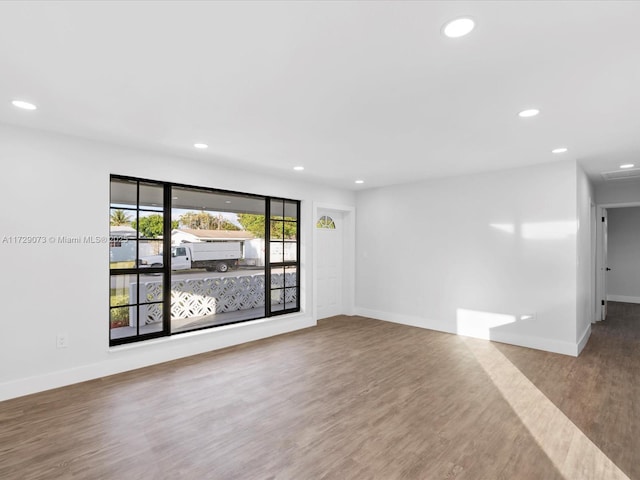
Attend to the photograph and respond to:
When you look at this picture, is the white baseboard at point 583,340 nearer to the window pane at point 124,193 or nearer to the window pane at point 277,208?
the window pane at point 277,208

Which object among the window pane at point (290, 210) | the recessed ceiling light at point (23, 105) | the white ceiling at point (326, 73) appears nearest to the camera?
the white ceiling at point (326, 73)

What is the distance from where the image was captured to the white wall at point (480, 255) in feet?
14.9

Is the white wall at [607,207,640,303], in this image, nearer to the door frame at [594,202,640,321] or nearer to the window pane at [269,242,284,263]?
the door frame at [594,202,640,321]

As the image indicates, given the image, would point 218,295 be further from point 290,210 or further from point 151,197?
point 151,197

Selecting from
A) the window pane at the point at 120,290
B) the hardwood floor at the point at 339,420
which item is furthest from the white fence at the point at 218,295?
the hardwood floor at the point at 339,420

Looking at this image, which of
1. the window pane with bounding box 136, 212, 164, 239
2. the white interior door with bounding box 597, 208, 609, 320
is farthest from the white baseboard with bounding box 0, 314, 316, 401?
the white interior door with bounding box 597, 208, 609, 320

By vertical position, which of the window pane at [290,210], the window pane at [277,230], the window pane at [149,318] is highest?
the window pane at [290,210]

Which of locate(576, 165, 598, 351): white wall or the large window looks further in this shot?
locate(576, 165, 598, 351): white wall

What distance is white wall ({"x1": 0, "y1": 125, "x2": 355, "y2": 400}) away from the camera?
127 inches

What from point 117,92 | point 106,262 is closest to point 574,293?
point 117,92

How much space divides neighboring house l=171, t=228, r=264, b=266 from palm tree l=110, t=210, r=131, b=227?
142 centimetres

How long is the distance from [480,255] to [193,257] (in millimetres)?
4835

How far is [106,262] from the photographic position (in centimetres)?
377

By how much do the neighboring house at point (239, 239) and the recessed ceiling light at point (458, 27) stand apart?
14.2 feet
